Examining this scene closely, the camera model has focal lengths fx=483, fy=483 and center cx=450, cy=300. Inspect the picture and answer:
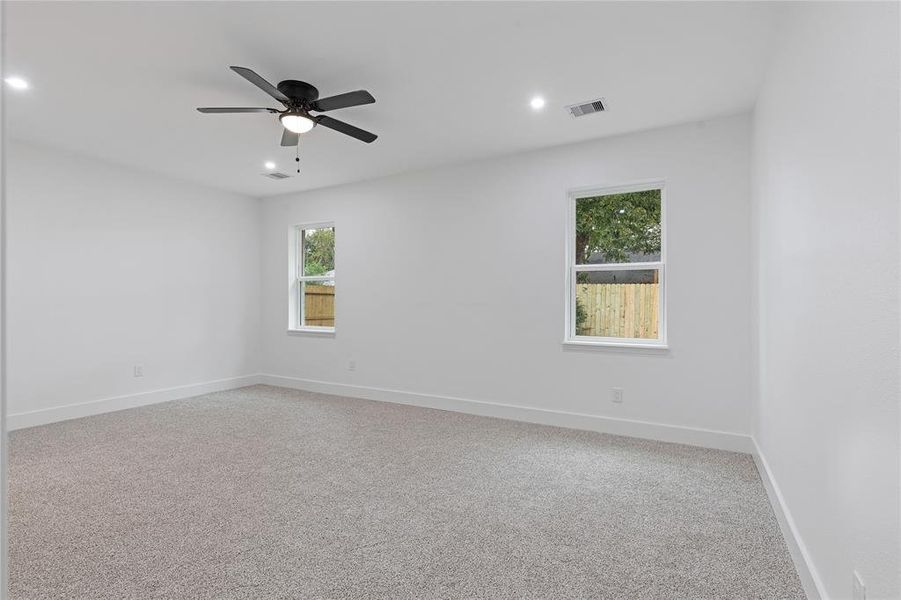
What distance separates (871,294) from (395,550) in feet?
6.51

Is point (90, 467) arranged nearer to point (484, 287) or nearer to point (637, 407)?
point (484, 287)

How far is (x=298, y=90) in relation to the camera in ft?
9.98

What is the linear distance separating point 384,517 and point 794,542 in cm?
187

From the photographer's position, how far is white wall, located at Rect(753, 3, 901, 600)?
3.90 feet

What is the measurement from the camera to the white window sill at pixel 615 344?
396cm

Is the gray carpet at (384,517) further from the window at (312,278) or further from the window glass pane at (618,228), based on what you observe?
the window at (312,278)

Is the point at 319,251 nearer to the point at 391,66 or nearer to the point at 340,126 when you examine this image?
the point at 340,126

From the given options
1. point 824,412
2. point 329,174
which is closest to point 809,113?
point 824,412

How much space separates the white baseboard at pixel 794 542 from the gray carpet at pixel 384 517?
5 centimetres

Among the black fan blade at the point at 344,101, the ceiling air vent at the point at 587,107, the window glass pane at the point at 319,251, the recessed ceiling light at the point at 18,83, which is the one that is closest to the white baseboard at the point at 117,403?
the window glass pane at the point at 319,251

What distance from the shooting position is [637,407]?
4.01m

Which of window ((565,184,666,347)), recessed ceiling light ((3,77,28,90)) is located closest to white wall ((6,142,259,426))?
recessed ceiling light ((3,77,28,90))

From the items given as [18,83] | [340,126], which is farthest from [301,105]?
[18,83]

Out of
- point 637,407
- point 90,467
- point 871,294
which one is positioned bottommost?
point 90,467
